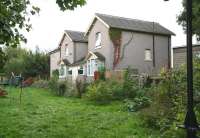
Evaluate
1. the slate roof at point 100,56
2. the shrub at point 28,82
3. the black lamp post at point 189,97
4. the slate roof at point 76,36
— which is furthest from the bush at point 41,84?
the black lamp post at point 189,97

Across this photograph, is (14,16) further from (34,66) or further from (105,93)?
(34,66)

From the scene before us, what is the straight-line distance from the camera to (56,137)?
34.6 ft

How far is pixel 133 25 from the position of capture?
3794 cm

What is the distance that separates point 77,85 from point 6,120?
13.0m

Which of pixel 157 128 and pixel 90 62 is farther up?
pixel 90 62

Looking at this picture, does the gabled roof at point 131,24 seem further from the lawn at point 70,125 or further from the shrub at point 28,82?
the lawn at point 70,125

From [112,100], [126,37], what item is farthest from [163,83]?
[126,37]

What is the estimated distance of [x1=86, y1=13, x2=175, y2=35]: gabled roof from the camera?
119 ft

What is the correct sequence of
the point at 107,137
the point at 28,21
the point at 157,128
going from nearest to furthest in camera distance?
the point at 28,21
the point at 107,137
the point at 157,128

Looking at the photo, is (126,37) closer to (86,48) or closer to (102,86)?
(86,48)

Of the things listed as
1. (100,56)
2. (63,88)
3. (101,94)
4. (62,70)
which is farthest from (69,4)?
(62,70)

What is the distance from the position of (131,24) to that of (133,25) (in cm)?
32

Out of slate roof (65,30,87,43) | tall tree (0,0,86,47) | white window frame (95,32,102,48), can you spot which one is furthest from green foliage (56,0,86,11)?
slate roof (65,30,87,43)

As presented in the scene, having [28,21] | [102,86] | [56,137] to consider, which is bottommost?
[56,137]
